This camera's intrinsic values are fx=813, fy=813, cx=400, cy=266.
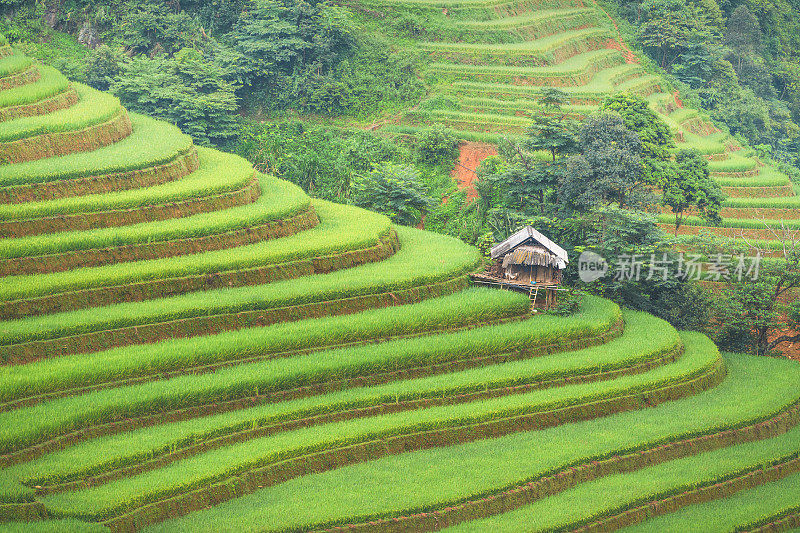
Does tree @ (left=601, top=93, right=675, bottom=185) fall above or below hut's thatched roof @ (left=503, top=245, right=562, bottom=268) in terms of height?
above

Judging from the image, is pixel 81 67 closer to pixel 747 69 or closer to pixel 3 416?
pixel 3 416

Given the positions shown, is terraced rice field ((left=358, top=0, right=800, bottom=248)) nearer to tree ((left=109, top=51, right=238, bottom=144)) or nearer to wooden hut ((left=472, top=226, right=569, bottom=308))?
tree ((left=109, top=51, right=238, bottom=144))

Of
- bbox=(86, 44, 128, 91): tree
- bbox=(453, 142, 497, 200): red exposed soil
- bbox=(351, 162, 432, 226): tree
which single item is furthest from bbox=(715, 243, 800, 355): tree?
bbox=(86, 44, 128, 91): tree

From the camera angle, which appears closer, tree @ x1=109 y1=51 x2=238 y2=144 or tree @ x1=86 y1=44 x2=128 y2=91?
tree @ x1=109 y1=51 x2=238 y2=144

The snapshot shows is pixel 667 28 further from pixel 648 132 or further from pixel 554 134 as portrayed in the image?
pixel 554 134

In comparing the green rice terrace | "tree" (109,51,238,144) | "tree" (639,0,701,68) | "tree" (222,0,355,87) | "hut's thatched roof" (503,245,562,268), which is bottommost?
the green rice terrace

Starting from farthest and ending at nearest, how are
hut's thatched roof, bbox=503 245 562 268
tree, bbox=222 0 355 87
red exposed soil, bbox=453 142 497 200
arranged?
tree, bbox=222 0 355 87 < red exposed soil, bbox=453 142 497 200 < hut's thatched roof, bbox=503 245 562 268
